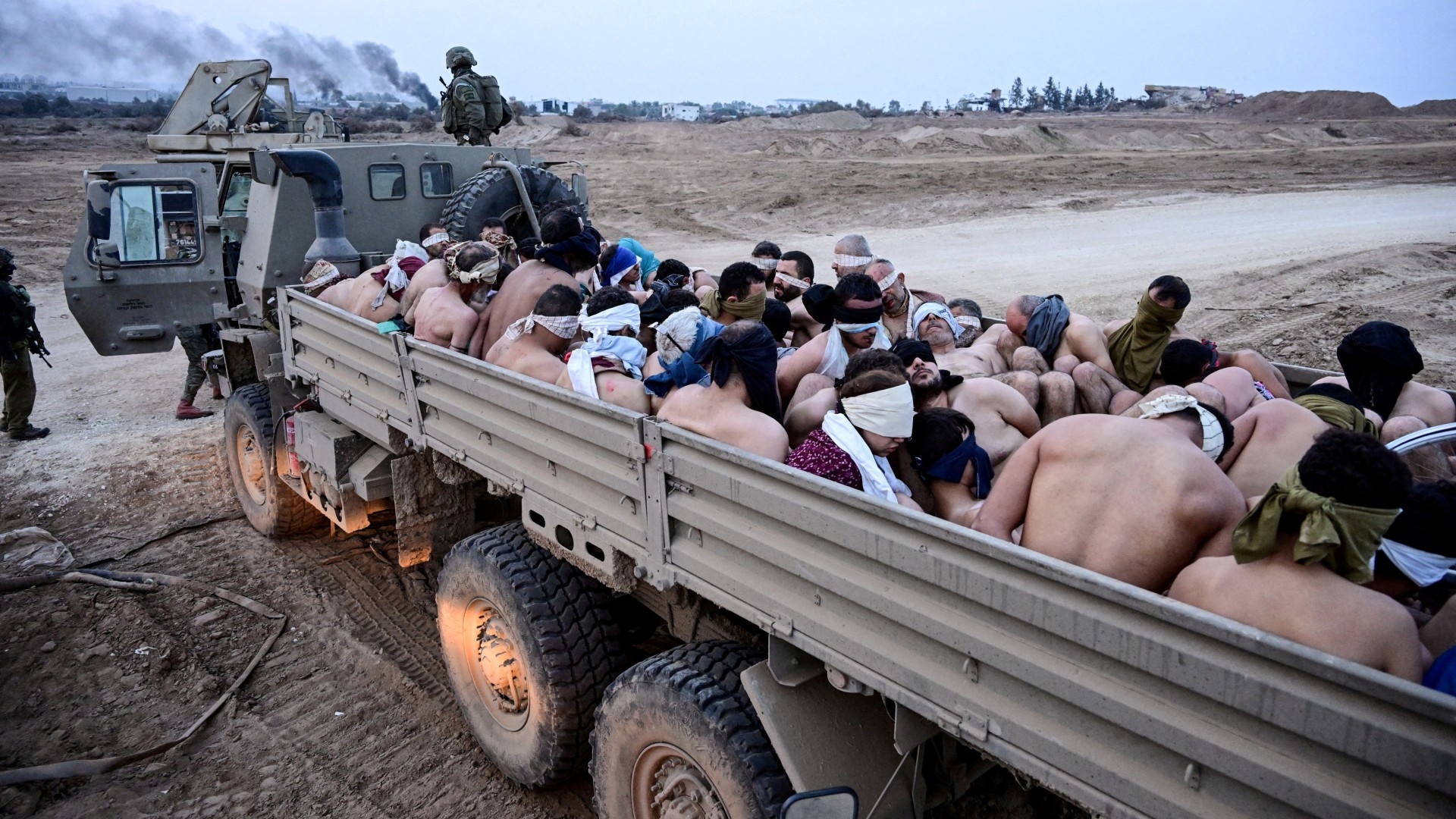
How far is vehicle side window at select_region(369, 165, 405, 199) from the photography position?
23.3ft

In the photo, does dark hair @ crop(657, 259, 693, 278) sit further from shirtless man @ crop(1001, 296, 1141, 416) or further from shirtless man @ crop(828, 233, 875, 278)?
shirtless man @ crop(1001, 296, 1141, 416)

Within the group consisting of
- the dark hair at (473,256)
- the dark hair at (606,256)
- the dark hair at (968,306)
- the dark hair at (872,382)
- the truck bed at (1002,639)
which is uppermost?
the dark hair at (473,256)

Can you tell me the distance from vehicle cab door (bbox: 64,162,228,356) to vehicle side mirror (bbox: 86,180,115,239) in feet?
0.58

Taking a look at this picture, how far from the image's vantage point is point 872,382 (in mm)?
3025

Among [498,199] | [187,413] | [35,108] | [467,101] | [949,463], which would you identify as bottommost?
[187,413]

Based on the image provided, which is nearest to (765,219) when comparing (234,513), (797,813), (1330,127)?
(234,513)

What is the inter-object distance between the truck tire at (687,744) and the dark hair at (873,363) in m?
0.98

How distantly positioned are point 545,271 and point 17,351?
22.0 feet

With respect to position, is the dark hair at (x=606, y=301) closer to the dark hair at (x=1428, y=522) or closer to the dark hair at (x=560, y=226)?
the dark hair at (x=560, y=226)

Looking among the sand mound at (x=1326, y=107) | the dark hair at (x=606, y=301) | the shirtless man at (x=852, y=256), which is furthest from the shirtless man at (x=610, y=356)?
the sand mound at (x=1326, y=107)

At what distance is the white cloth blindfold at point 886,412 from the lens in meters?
2.99

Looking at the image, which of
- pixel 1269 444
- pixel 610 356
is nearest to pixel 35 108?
pixel 610 356

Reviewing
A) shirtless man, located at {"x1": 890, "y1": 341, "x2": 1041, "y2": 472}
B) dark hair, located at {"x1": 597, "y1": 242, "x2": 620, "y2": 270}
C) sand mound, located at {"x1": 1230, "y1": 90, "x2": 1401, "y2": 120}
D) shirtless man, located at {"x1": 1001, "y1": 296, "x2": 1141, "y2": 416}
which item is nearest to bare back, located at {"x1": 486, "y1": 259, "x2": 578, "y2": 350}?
dark hair, located at {"x1": 597, "y1": 242, "x2": 620, "y2": 270}

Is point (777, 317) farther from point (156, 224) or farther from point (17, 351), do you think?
point (17, 351)
